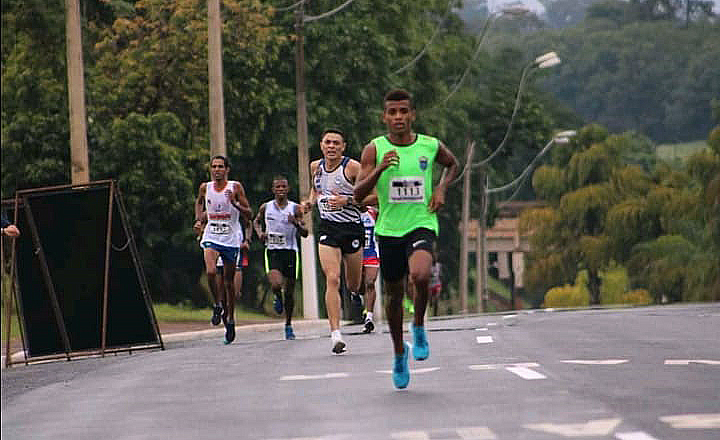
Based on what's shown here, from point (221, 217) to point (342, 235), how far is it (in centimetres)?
393

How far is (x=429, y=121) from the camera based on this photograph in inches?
2307

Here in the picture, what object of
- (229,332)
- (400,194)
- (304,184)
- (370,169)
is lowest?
(229,332)

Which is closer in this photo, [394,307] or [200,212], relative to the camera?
[394,307]

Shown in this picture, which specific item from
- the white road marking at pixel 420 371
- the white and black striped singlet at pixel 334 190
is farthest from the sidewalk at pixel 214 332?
the white road marking at pixel 420 371

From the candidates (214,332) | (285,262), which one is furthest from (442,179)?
(214,332)

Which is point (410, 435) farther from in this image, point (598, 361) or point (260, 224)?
point (260, 224)

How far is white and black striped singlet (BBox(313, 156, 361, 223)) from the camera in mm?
17641

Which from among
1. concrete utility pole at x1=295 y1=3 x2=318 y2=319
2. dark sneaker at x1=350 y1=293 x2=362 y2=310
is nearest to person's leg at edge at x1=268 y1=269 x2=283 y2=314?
dark sneaker at x1=350 y1=293 x2=362 y2=310

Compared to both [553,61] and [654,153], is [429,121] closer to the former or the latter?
[553,61]

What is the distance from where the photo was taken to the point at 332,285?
1714 cm

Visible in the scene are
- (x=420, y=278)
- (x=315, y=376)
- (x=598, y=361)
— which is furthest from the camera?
(x=598, y=361)

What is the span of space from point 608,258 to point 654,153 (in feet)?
203

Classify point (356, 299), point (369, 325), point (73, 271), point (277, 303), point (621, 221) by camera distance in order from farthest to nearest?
point (621, 221) → point (277, 303) → point (369, 325) → point (356, 299) → point (73, 271)

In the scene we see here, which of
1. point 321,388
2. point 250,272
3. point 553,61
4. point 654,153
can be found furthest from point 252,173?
point 654,153
